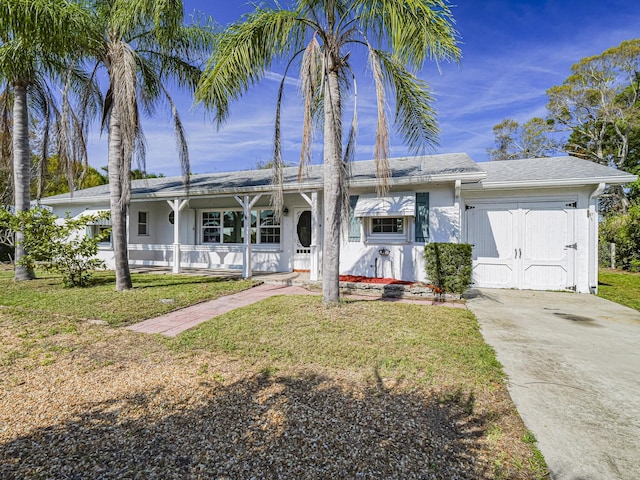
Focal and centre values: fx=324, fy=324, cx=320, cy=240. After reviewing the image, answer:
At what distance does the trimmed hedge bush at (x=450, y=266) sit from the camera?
7.43m

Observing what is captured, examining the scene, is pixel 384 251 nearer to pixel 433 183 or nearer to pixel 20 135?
pixel 433 183

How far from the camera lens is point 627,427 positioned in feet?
8.79

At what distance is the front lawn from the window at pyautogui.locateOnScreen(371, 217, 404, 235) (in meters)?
4.33

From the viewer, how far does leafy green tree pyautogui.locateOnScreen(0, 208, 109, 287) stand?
8664 millimetres

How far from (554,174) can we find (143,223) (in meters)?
15.0

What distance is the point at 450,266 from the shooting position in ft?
24.8

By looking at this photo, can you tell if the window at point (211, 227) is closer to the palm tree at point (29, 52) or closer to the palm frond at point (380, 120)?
the palm tree at point (29, 52)

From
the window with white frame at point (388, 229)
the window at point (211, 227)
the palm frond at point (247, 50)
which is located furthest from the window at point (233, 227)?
the palm frond at point (247, 50)

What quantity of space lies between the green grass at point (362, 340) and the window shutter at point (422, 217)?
2.87 m

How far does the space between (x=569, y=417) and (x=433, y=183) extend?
6884 millimetres

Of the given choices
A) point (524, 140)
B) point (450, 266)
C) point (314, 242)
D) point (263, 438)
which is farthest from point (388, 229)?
point (524, 140)

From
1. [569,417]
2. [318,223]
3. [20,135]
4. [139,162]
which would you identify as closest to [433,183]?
[318,223]

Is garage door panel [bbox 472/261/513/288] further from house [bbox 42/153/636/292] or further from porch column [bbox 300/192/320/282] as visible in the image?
porch column [bbox 300/192/320/282]

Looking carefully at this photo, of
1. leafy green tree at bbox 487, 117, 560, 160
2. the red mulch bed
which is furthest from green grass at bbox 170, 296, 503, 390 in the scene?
leafy green tree at bbox 487, 117, 560, 160
